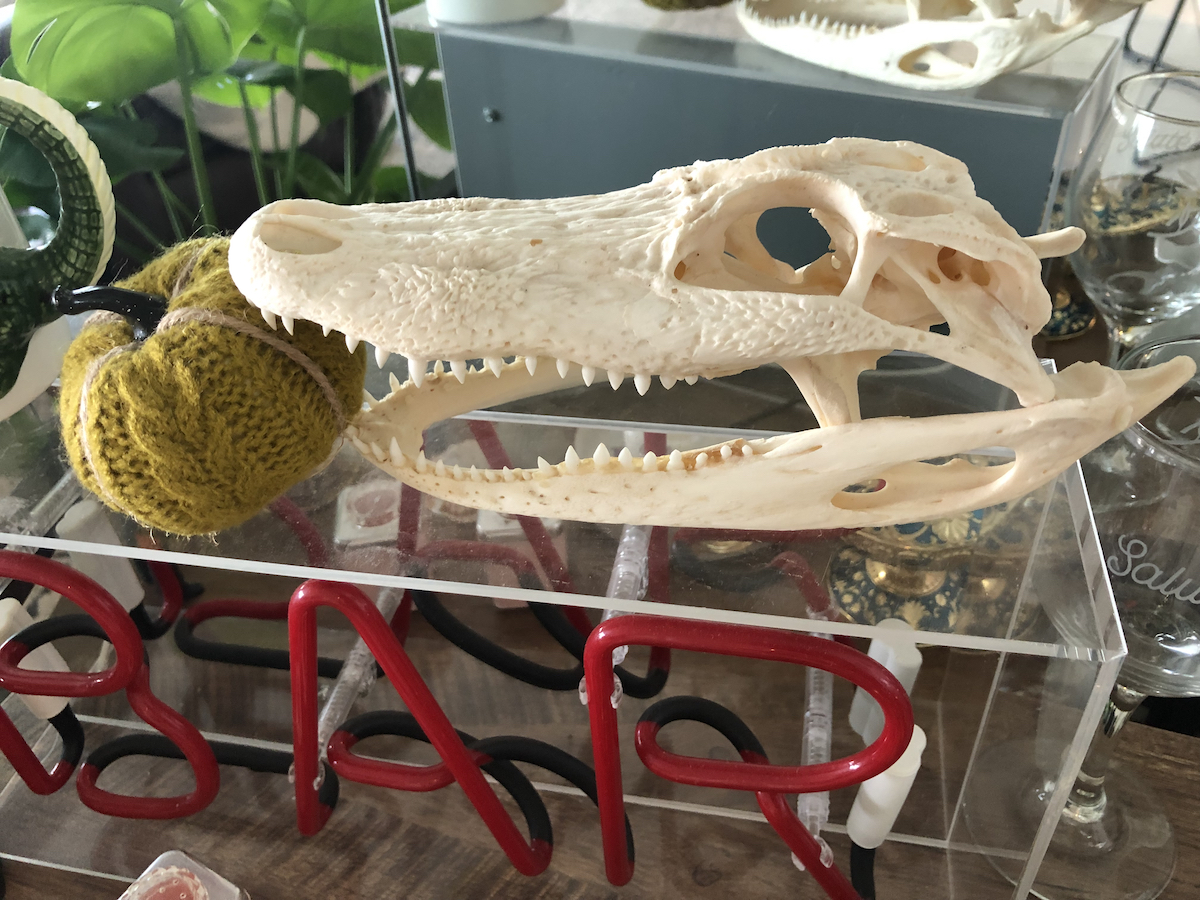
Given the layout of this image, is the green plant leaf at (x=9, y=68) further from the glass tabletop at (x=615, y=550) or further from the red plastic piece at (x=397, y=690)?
the red plastic piece at (x=397, y=690)

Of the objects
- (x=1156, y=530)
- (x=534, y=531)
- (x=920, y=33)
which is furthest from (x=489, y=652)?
(x=920, y=33)

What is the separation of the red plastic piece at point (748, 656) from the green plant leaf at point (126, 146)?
0.96 metres

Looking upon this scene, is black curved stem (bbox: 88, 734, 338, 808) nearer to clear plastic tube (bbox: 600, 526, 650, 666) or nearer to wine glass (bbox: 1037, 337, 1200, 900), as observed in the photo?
clear plastic tube (bbox: 600, 526, 650, 666)

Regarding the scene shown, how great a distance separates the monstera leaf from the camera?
105 cm

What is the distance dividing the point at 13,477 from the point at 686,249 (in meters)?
0.57

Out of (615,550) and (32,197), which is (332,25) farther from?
(615,550)

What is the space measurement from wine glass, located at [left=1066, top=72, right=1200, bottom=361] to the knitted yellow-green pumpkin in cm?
70

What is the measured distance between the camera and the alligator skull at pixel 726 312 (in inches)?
17.7

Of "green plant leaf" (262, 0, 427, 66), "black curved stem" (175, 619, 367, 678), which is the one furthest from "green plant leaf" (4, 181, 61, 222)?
"black curved stem" (175, 619, 367, 678)

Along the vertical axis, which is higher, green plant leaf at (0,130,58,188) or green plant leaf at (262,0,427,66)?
green plant leaf at (262,0,427,66)

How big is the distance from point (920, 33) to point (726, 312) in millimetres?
644

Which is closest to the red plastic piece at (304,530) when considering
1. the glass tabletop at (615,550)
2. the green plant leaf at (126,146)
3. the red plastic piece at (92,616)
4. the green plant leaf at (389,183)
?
the glass tabletop at (615,550)

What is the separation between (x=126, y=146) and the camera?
112 cm

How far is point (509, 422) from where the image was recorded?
74 cm
